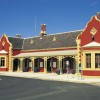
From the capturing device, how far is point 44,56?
140 ft

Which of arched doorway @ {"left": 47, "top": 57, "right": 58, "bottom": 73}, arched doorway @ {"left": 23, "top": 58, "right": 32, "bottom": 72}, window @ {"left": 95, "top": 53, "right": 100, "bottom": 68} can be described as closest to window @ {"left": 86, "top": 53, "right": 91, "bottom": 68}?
window @ {"left": 95, "top": 53, "right": 100, "bottom": 68}

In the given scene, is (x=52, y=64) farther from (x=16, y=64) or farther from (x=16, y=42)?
(x=16, y=42)

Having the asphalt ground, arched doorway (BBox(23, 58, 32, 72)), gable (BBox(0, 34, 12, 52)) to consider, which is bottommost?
the asphalt ground

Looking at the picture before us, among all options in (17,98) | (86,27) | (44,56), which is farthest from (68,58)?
(17,98)

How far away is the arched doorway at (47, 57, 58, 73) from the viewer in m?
43.9

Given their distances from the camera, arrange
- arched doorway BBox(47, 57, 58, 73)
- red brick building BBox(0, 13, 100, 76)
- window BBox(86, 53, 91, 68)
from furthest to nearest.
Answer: arched doorway BBox(47, 57, 58, 73), red brick building BBox(0, 13, 100, 76), window BBox(86, 53, 91, 68)

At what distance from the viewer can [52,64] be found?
44.5m

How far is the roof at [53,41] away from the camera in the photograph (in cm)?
4302

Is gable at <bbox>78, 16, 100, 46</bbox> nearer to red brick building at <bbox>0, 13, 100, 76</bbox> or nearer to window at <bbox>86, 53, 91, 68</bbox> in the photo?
red brick building at <bbox>0, 13, 100, 76</bbox>

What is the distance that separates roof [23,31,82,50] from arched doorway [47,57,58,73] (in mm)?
2370

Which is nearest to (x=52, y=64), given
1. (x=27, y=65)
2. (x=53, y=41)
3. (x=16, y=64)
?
(x=53, y=41)

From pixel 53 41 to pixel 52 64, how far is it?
14.6 feet

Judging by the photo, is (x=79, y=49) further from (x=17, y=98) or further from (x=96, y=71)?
(x=17, y=98)

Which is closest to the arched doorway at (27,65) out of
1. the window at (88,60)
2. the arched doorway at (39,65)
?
the arched doorway at (39,65)
